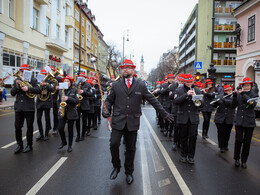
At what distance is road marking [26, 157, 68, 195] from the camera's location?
3.39 meters

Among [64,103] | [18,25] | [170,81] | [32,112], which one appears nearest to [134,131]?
[64,103]

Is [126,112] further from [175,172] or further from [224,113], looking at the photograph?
[224,113]

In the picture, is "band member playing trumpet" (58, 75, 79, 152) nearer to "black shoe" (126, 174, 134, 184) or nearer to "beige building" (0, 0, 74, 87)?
"black shoe" (126, 174, 134, 184)

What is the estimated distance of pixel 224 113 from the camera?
604cm

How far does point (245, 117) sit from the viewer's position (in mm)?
4801

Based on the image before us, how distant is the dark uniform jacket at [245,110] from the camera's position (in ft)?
15.6

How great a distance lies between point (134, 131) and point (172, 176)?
1.21 m

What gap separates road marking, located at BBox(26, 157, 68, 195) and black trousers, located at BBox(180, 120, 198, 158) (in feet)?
9.24

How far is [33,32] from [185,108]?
23381 millimetres

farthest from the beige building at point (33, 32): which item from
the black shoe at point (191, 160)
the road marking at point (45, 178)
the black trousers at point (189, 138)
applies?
the black shoe at point (191, 160)

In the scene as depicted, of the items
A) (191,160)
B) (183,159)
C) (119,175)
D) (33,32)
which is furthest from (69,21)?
(119,175)

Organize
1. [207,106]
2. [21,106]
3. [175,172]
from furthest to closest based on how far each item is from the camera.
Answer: [207,106] → [21,106] → [175,172]

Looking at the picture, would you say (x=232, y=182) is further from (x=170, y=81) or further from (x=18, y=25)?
(x=18, y=25)

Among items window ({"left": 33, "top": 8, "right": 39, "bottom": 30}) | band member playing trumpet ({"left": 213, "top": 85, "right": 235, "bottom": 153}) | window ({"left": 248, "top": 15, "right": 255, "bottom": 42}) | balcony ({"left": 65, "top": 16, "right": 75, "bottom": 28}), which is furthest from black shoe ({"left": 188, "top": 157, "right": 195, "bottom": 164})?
balcony ({"left": 65, "top": 16, "right": 75, "bottom": 28})
